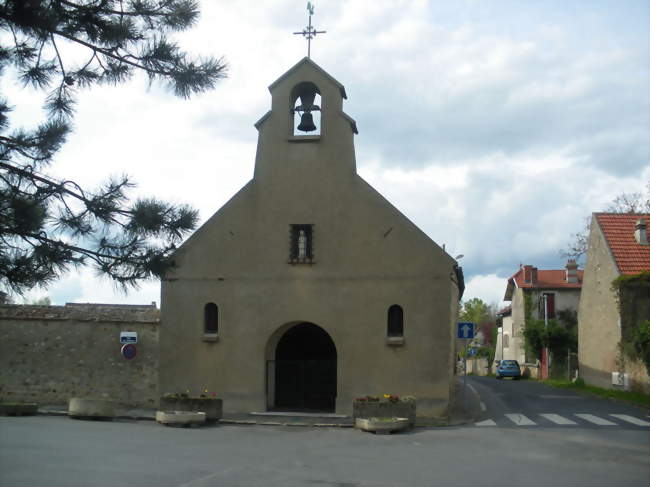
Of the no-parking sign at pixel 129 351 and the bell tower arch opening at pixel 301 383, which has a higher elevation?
the no-parking sign at pixel 129 351

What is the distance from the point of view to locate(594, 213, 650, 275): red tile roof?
30.9 metres

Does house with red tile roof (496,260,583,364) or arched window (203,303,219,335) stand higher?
house with red tile roof (496,260,583,364)

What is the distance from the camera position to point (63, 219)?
7516 millimetres

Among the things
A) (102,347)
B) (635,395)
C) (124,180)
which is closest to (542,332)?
(635,395)

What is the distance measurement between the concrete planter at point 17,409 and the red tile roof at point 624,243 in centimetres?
2392

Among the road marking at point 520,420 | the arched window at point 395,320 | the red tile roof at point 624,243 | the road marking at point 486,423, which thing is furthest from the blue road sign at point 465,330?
the red tile roof at point 624,243

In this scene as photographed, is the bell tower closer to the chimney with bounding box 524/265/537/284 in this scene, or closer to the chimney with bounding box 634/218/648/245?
the chimney with bounding box 634/218/648/245

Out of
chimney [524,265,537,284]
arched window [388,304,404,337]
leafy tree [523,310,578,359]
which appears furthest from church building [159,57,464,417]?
chimney [524,265,537,284]

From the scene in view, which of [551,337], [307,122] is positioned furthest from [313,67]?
[551,337]

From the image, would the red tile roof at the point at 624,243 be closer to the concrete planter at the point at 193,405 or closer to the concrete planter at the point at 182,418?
the concrete planter at the point at 193,405

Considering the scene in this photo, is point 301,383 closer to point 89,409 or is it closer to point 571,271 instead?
point 89,409

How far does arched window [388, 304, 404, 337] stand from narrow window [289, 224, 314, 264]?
293 cm

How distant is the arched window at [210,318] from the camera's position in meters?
22.0

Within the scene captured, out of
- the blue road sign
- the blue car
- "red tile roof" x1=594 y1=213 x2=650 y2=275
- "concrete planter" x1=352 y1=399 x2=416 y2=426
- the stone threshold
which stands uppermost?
"red tile roof" x1=594 y1=213 x2=650 y2=275
